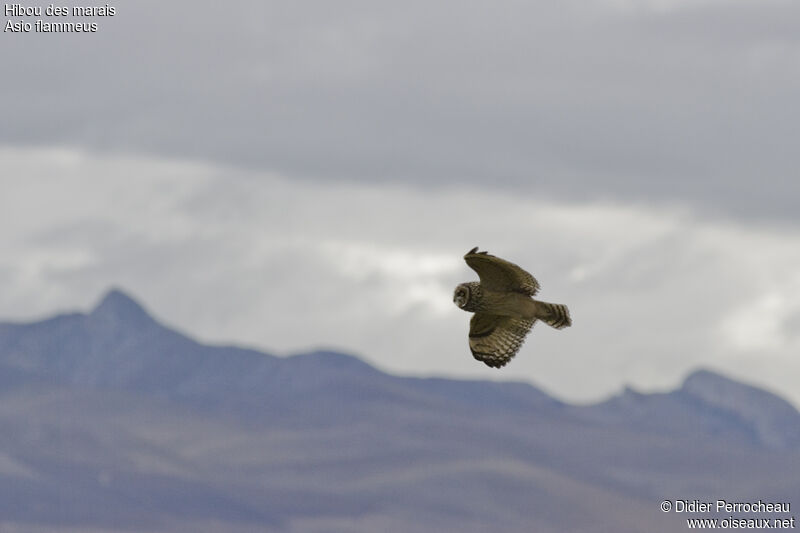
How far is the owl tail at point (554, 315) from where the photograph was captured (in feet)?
109

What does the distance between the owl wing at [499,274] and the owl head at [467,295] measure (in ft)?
0.72

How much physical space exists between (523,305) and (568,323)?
1.77m

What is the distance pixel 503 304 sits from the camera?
3481 cm

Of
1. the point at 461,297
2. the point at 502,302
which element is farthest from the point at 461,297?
the point at 502,302

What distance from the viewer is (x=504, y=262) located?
110 feet

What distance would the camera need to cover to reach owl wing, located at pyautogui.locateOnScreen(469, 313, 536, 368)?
122ft

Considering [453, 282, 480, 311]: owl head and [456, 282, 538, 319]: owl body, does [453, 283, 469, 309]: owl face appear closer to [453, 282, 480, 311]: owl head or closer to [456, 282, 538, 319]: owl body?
[453, 282, 480, 311]: owl head

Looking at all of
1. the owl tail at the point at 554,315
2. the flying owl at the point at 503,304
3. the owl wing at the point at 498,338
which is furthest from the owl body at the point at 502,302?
the owl wing at the point at 498,338

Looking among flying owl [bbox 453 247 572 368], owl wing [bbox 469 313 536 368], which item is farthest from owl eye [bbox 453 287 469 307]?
owl wing [bbox 469 313 536 368]

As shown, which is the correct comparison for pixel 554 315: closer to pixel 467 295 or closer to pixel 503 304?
pixel 503 304

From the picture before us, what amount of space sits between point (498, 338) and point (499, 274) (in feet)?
11.9

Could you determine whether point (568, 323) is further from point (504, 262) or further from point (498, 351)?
point (498, 351)

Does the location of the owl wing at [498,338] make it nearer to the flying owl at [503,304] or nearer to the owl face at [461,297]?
the flying owl at [503,304]

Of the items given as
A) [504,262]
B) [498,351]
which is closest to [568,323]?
[504,262]
